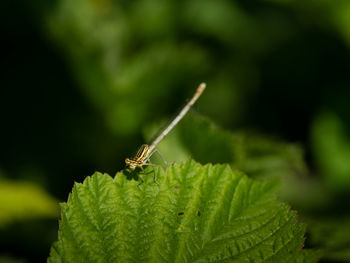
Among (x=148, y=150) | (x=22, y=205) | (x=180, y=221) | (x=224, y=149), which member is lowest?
(x=180, y=221)

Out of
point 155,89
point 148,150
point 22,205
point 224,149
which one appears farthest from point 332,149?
point 22,205

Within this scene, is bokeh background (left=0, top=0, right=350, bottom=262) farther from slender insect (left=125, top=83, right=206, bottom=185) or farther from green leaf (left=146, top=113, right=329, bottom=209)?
slender insect (left=125, top=83, right=206, bottom=185)

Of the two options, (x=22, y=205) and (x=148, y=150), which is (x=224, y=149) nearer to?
(x=148, y=150)

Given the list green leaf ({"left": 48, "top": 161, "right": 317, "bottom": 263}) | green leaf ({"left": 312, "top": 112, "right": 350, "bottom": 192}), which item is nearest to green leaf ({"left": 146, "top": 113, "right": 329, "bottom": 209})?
green leaf ({"left": 48, "top": 161, "right": 317, "bottom": 263})

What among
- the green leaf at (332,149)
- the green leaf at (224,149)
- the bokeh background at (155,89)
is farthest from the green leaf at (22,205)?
the green leaf at (332,149)

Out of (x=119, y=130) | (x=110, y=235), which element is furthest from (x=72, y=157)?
(x=110, y=235)

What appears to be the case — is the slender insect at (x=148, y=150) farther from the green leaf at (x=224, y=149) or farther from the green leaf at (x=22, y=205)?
the green leaf at (x=22, y=205)
